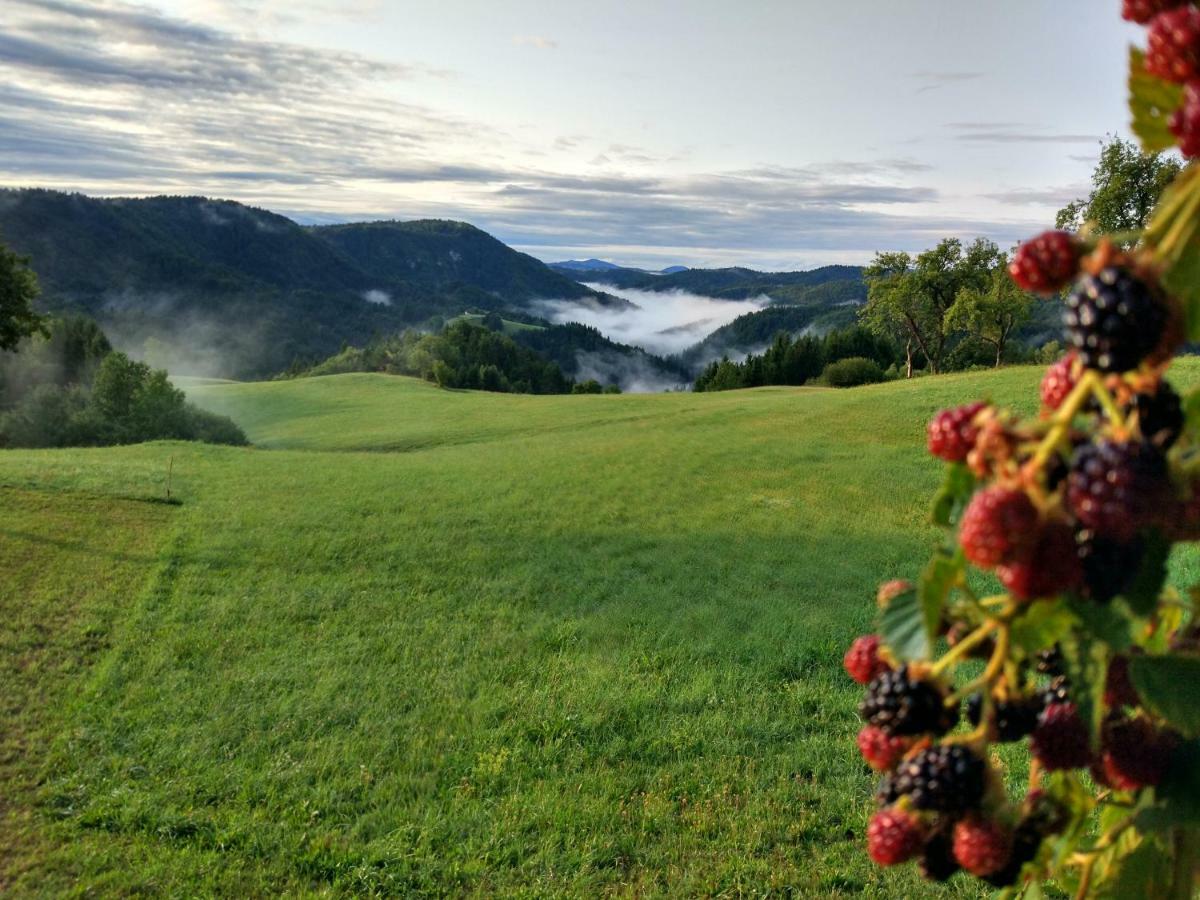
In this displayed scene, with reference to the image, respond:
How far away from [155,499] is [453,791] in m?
12.2

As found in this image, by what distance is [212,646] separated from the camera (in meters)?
8.47

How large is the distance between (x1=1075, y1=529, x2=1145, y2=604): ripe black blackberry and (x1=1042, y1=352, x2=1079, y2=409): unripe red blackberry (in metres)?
0.13

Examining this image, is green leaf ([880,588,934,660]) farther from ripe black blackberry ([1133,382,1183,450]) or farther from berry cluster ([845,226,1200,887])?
ripe black blackberry ([1133,382,1183,450])

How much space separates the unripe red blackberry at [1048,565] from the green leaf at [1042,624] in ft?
0.11

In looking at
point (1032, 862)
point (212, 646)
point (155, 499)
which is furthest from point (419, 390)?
point (1032, 862)

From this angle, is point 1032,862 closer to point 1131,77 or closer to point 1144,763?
point 1144,763

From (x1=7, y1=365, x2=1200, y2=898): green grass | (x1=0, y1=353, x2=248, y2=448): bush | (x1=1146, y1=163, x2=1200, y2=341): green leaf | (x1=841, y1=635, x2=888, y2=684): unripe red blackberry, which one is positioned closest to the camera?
(x1=1146, y1=163, x2=1200, y2=341): green leaf

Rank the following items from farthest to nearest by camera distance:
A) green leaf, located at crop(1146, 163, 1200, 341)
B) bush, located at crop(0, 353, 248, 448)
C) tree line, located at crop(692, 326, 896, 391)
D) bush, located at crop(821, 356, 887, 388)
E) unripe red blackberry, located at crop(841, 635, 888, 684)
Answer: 1. tree line, located at crop(692, 326, 896, 391)
2. bush, located at crop(821, 356, 887, 388)
3. bush, located at crop(0, 353, 248, 448)
4. unripe red blackberry, located at crop(841, 635, 888, 684)
5. green leaf, located at crop(1146, 163, 1200, 341)

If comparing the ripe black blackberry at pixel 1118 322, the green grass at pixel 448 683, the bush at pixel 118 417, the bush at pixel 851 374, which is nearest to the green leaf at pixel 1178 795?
the ripe black blackberry at pixel 1118 322

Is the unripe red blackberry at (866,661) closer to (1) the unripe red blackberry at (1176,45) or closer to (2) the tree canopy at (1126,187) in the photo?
(1) the unripe red blackberry at (1176,45)

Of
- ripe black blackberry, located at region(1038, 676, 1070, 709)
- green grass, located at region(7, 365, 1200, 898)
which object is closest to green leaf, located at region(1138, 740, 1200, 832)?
ripe black blackberry, located at region(1038, 676, 1070, 709)

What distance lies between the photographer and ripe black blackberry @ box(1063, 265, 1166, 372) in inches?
21.3

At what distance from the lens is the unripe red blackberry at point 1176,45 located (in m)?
0.57

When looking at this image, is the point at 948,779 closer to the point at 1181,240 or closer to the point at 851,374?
the point at 1181,240
